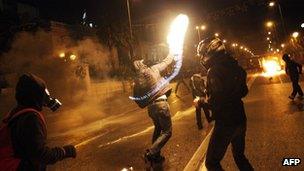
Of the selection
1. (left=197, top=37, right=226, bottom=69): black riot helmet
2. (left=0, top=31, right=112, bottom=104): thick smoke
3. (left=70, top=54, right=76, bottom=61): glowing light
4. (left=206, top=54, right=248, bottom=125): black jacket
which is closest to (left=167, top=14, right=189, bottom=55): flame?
(left=197, top=37, right=226, bottom=69): black riot helmet

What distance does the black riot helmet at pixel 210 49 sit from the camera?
3988 millimetres

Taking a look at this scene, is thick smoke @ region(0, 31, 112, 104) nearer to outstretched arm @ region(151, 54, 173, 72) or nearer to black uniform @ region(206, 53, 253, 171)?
outstretched arm @ region(151, 54, 173, 72)

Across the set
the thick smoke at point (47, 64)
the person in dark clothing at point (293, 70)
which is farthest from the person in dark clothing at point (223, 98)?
the thick smoke at point (47, 64)

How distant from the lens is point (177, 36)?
21.0 feet

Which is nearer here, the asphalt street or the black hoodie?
the black hoodie

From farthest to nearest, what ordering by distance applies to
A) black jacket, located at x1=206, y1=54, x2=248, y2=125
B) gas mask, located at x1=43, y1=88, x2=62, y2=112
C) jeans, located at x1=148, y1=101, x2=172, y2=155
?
1. jeans, located at x1=148, y1=101, x2=172, y2=155
2. black jacket, located at x1=206, y1=54, x2=248, y2=125
3. gas mask, located at x1=43, y1=88, x2=62, y2=112

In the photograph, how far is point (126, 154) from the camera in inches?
297

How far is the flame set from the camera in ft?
20.5

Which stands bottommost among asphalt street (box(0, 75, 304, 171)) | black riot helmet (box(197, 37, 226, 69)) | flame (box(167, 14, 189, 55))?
asphalt street (box(0, 75, 304, 171))

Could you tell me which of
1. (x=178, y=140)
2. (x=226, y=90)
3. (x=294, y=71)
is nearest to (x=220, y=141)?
(x=226, y=90)

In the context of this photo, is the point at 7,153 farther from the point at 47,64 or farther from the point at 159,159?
the point at 47,64

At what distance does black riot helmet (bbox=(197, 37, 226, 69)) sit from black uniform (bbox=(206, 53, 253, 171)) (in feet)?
0.17

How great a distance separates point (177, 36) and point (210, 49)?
8.04 ft

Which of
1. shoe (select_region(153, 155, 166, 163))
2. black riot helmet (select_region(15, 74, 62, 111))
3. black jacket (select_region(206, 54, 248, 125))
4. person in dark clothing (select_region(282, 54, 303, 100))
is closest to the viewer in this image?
black riot helmet (select_region(15, 74, 62, 111))
